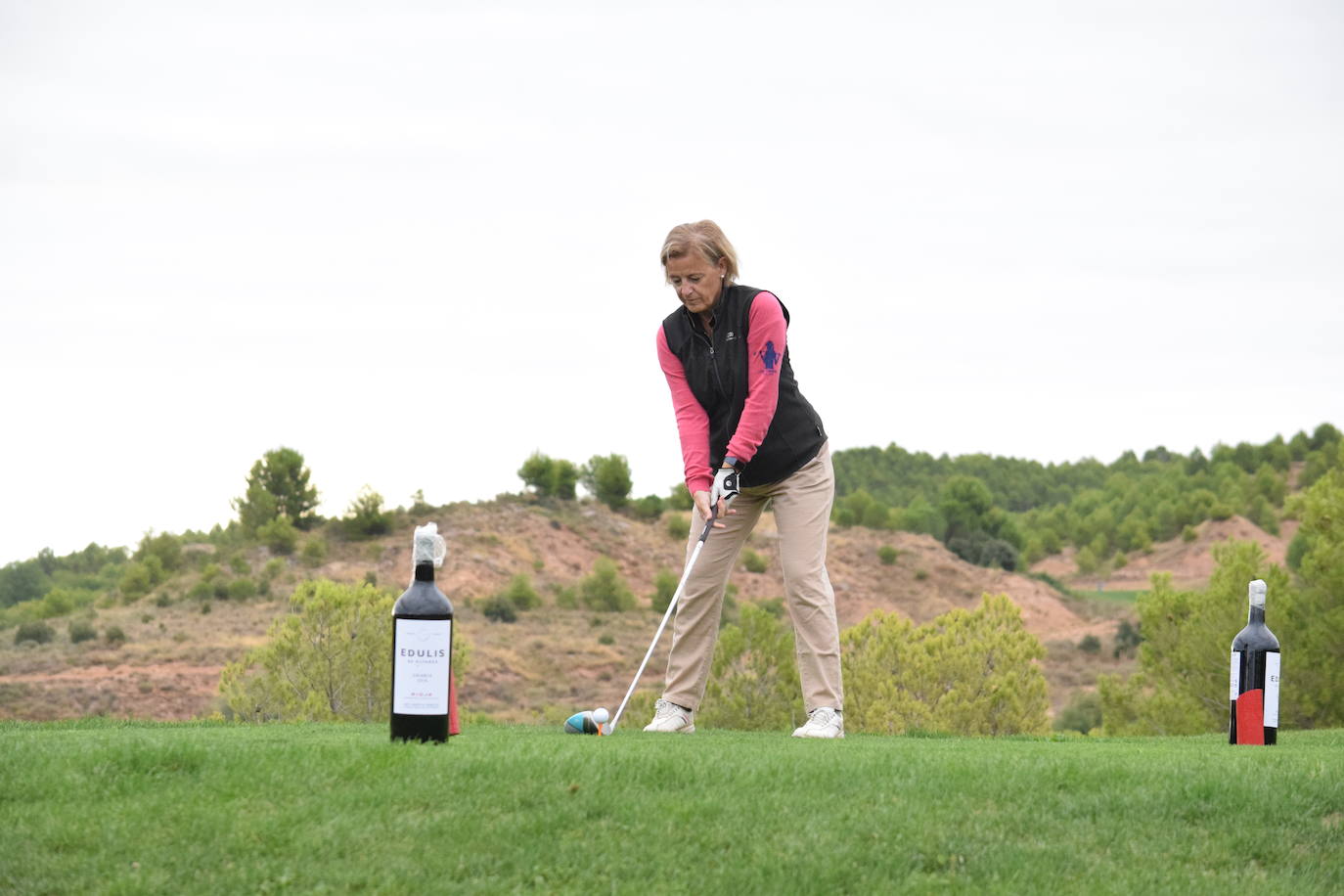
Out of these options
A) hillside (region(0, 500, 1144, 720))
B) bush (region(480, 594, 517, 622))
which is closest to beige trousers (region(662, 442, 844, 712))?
hillside (region(0, 500, 1144, 720))

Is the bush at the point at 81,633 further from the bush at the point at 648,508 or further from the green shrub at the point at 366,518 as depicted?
the bush at the point at 648,508

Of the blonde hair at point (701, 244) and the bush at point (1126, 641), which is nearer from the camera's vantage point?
the blonde hair at point (701, 244)

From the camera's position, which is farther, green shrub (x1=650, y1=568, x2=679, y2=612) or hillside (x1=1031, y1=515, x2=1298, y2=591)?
hillside (x1=1031, y1=515, x2=1298, y2=591)

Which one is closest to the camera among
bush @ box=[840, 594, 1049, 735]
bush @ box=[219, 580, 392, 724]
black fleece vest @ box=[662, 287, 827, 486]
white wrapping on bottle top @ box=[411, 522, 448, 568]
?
white wrapping on bottle top @ box=[411, 522, 448, 568]

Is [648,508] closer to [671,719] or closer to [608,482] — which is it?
[608,482]

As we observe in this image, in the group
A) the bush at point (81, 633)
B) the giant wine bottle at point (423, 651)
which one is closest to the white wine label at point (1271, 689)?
the giant wine bottle at point (423, 651)

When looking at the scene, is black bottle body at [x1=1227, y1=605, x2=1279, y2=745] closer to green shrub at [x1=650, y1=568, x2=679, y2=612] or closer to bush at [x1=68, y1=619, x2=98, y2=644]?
bush at [x1=68, y1=619, x2=98, y2=644]

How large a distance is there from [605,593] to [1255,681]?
201 ft

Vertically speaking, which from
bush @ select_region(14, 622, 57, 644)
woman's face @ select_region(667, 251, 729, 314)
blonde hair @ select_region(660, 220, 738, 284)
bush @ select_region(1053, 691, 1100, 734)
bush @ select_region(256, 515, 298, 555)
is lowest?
bush @ select_region(1053, 691, 1100, 734)

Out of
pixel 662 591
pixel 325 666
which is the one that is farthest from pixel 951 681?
pixel 662 591

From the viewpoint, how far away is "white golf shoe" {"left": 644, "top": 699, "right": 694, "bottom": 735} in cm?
778

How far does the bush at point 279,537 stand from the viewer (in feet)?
222

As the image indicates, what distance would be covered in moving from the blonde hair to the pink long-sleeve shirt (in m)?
0.30

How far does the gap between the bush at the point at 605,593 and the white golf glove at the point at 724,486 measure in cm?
6050
